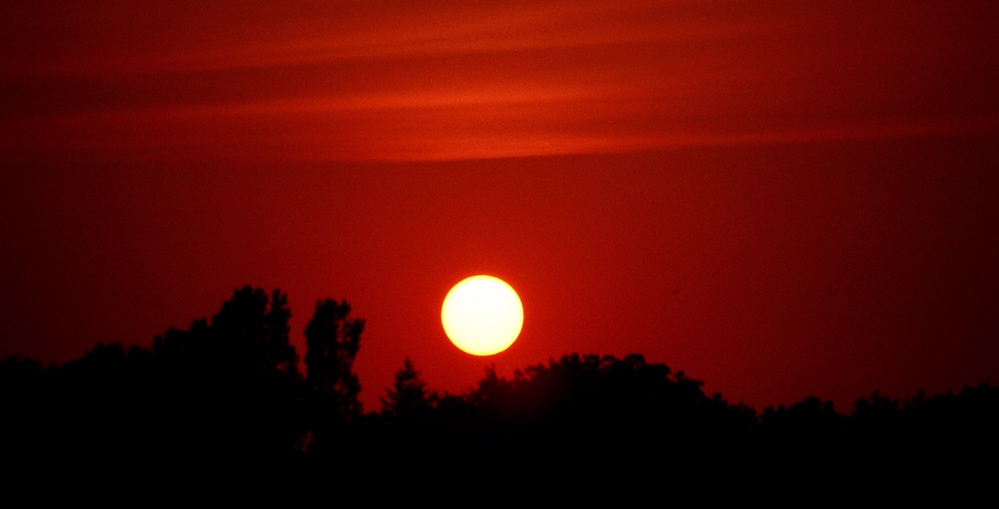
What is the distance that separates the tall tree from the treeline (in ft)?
4.88

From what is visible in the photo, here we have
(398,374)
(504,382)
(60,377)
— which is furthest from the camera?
(398,374)

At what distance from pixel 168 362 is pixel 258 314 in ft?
13.9

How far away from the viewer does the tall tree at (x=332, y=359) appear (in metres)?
48.6

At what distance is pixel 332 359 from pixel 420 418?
383 inches

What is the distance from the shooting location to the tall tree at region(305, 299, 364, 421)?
4862 centimetres

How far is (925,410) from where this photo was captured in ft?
151

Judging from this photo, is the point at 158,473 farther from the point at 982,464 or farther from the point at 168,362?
the point at 982,464

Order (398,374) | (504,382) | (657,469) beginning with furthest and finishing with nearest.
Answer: (398,374), (504,382), (657,469)

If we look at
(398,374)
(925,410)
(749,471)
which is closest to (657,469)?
(749,471)

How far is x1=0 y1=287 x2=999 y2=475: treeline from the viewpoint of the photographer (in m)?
38.4

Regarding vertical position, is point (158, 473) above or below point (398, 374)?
below

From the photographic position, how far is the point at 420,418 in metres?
41.0

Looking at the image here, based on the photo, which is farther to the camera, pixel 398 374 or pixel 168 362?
pixel 398 374

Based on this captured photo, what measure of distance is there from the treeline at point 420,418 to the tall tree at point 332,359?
1.49m
